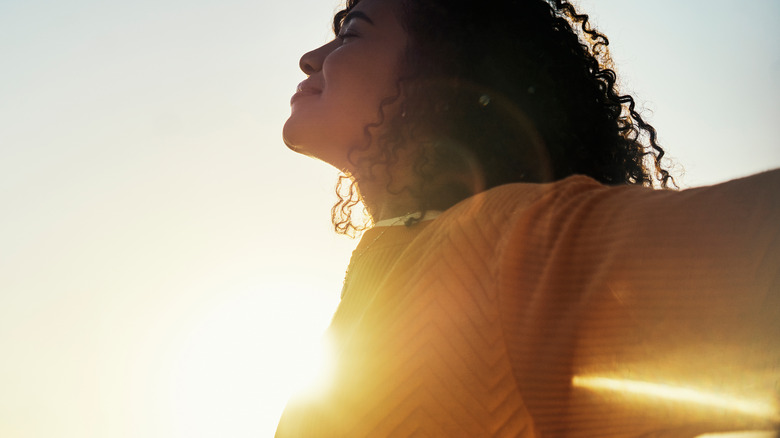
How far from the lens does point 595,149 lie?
1.30 meters

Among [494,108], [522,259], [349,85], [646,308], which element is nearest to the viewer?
[646,308]

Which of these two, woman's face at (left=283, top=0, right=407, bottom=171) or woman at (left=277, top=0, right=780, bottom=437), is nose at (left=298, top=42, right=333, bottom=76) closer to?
woman's face at (left=283, top=0, right=407, bottom=171)

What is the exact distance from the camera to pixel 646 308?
581 millimetres

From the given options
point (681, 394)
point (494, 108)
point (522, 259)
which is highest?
point (494, 108)

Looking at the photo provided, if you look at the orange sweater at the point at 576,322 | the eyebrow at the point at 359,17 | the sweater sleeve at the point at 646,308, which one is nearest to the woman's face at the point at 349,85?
the eyebrow at the point at 359,17

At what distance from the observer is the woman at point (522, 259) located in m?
0.55

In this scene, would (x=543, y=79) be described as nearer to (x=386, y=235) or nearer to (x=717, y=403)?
(x=386, y=235)

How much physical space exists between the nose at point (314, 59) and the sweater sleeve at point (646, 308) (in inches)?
38.7

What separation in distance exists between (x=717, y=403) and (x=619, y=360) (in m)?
0.10

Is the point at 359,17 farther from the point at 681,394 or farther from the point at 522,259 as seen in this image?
the point at 681,394

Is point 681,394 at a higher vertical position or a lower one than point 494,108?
lower

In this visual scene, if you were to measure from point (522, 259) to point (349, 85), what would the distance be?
83 centimetres

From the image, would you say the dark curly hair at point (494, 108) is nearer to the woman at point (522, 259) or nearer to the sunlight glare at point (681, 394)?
the woman at point (522, 259)

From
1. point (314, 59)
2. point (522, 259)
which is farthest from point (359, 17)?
point (522, 259)
